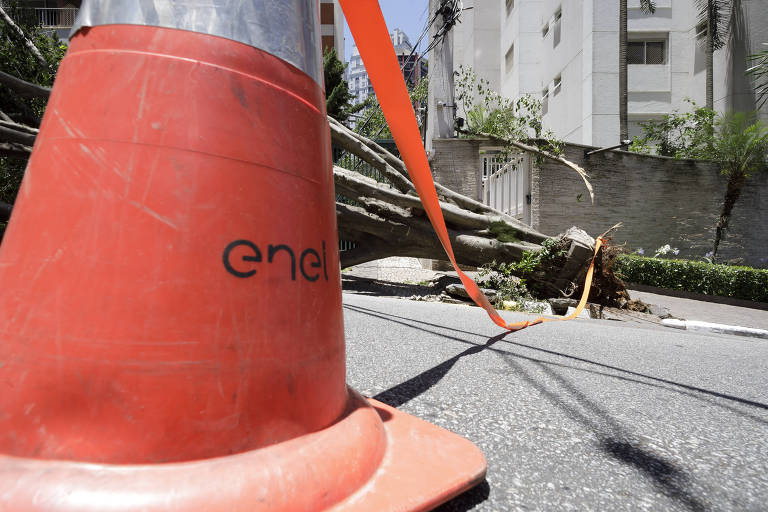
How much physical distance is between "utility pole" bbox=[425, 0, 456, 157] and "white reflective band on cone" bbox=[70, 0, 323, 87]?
1032 cm

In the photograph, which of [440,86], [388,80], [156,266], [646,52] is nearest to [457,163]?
[440,86]

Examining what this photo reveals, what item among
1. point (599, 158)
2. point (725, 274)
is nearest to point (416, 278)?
point (599, 158)

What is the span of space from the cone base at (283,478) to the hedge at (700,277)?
1025 cm

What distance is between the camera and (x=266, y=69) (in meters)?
1.05

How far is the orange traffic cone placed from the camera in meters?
0.83

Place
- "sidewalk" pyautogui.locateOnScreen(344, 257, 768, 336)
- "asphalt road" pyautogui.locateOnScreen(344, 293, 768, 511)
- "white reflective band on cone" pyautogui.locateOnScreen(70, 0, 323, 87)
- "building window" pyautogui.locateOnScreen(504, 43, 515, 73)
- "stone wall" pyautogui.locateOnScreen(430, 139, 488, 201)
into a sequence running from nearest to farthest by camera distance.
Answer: "white reflective band on cone" pyautogui.locateOnScreen(70, 0, 323, 87) → "asphalt road" pyautogui.locateOnScreen(344, 293, 768, 511) → "sidewalk" pyautogui.locateOnScreen(344, 257, 768, 336) → "stone wall" pyautogui.locateOnScreen(430, 139, 488, 201) → "building window" pyautogui.locateOnScreen(504, 43, 515, 73)

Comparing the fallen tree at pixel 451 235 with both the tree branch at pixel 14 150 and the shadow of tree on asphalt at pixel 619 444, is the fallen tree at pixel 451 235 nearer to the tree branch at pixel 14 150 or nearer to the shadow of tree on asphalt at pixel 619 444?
the tree branch at pixel 14 150

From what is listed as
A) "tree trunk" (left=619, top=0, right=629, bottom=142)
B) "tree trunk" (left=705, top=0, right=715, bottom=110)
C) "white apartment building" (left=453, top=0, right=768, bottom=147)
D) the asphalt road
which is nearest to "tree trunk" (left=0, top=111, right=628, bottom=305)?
the asphalt road

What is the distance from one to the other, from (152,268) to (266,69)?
53cm

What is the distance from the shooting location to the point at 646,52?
19234 millimetres

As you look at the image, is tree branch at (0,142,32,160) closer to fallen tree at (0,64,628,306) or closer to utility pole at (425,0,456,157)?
fallen tree at (0,64,628,306)

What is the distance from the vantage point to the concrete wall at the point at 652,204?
11.8 meters

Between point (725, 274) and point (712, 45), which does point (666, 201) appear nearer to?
point (725, 274)

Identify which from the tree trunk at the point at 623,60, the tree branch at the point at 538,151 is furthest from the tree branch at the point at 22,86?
the tree trunk at the point at 623,60
